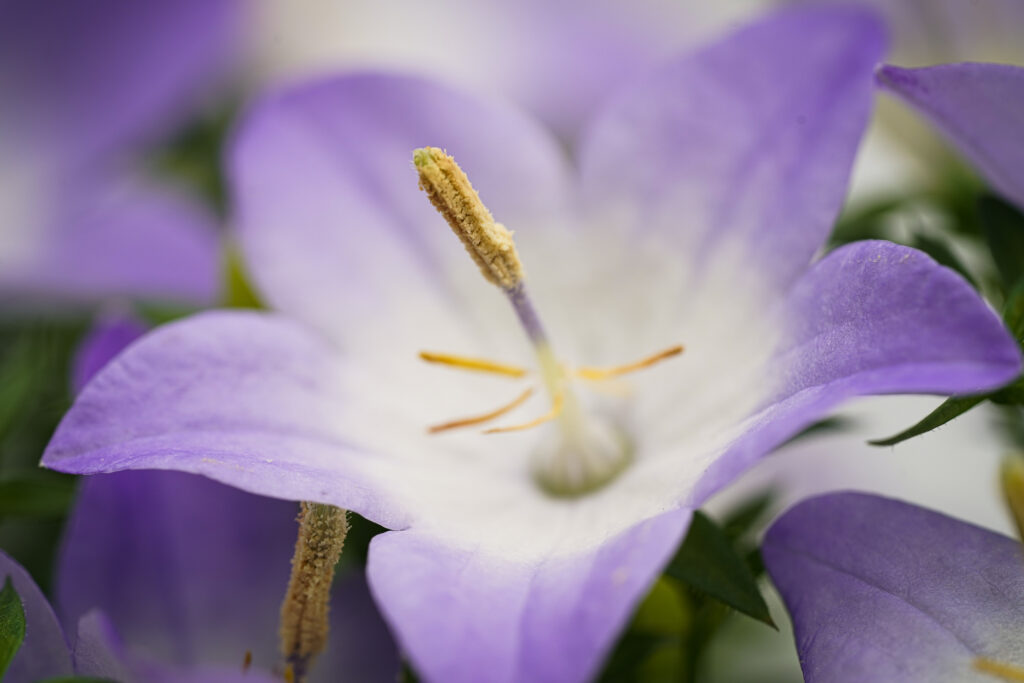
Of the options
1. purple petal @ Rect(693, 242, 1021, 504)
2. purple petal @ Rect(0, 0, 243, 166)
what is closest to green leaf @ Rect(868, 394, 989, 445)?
purple petal @ Rect(693, 242, 1021, 504)

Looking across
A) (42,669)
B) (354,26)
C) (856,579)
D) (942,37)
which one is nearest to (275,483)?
(42,669)

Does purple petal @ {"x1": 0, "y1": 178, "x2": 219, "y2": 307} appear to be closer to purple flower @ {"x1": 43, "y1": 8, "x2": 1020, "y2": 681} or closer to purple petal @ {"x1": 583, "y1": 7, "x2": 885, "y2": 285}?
purple flower @ {"x1": 43, "y1": 8, "x2": 1020, "y2": 681}

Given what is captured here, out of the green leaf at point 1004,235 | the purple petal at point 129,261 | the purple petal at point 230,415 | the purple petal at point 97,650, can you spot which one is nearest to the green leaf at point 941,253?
the green leaf at point 1004,235

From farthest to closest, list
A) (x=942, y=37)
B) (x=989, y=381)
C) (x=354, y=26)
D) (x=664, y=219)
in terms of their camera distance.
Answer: (x=354, y=26) < (x=942, y=37) < (x=664, y=219) < (x=989, y=381)

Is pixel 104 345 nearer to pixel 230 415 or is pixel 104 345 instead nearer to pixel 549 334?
pixel 230 415

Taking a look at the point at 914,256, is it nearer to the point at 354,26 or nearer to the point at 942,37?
the point at 942,37

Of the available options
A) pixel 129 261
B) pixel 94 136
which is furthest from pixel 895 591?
pixel 94 136
